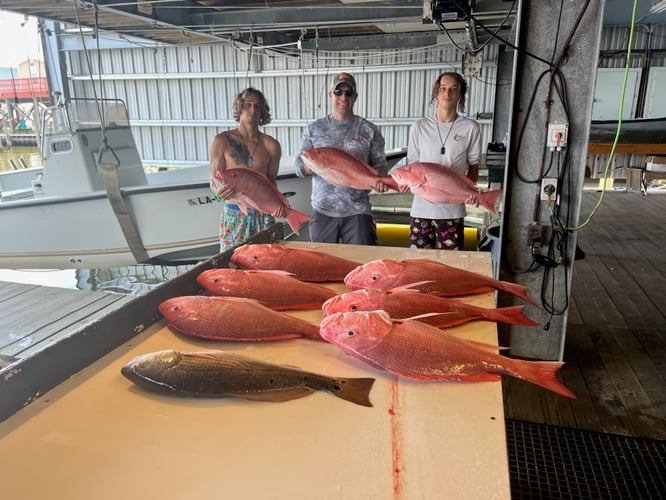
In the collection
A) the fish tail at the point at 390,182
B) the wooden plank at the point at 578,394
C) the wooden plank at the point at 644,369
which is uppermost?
the fish tail at the point at 390,182

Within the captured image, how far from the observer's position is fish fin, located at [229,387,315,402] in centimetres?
114

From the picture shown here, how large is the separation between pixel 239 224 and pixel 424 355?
6.16 ft

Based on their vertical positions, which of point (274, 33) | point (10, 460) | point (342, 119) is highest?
point (274, 33)

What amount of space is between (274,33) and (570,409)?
472 cm

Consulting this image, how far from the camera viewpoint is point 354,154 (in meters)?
2.83

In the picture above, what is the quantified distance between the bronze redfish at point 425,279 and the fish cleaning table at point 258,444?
17.7 inches

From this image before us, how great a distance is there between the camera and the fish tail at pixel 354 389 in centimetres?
114

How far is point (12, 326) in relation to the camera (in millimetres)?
3506

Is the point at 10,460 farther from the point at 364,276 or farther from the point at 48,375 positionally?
the point at 364,276

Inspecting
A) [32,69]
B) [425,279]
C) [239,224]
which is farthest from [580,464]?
[32,69]

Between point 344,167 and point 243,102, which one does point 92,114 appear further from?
point 344,167

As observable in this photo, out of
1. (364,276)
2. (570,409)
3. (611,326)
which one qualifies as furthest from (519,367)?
(611,326)

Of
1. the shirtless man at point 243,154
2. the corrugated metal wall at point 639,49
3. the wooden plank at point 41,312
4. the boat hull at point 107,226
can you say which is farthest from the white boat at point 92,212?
the corrugated metal wall at point 639,49

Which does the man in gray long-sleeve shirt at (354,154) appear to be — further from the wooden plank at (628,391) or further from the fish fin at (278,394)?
the fish fin at (278,394)
